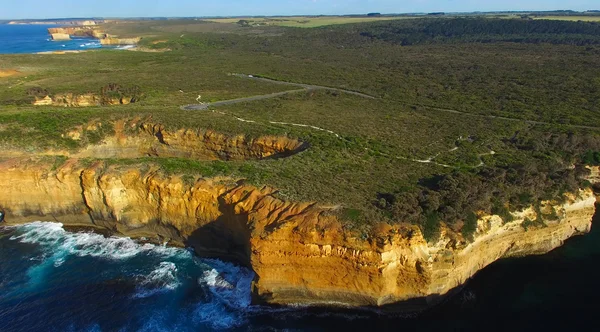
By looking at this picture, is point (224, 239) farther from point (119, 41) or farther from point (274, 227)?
point (119, 41)

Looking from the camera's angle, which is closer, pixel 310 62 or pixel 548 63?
pixel 548 63

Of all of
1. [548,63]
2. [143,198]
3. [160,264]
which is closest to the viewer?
[160,264]

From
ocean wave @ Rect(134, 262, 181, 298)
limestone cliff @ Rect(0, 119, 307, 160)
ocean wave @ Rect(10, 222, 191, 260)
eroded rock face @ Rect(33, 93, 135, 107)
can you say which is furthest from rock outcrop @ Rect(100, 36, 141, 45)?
ocean wave @ Rect(134, 262, 181, 298)

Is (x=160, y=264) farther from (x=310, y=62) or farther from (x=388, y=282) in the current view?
(x=310, y=62)

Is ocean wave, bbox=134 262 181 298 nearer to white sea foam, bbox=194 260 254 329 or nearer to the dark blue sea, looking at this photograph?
the dark blue sea

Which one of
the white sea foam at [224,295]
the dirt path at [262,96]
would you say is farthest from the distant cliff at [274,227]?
the dirt path at [262,96]

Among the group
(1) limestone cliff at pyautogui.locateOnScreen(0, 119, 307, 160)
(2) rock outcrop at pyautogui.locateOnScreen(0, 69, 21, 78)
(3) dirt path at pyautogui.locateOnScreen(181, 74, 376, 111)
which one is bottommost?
(1) limestone cliff at pyautogui.locateOnScreen(0, 119, 307, 160)

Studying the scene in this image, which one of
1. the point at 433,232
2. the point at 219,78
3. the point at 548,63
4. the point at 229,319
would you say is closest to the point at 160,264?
the point at 229,319
